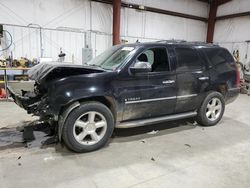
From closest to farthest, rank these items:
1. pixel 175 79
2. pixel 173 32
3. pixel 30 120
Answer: pixel 175 79, pixel 30 120, pixel 173 32

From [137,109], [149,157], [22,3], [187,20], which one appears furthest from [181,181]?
[187,20]

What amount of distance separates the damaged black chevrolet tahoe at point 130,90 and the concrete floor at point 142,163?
0.33m

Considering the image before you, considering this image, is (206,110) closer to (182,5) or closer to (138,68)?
(138,68)

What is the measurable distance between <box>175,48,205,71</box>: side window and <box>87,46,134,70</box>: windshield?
895 millimetres

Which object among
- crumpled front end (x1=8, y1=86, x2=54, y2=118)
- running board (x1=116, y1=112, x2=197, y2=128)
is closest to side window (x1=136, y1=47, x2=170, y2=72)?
running board (x1=116, y1=112, x2=197, y2=128)

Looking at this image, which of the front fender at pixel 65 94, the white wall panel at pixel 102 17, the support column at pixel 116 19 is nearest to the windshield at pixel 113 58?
the front fender at pixel 65 94

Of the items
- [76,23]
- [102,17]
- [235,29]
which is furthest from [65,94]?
[235,29]

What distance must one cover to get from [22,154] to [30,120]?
1.56 meters

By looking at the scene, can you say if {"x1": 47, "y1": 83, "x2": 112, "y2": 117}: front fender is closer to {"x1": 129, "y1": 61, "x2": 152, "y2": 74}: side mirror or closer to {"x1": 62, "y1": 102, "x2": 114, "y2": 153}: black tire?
{"x1": 62, "y1": 102, "x2": 114, "y2": 153}: black tire

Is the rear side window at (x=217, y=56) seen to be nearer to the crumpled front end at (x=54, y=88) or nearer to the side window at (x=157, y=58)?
the side window at (x=157, y=58)

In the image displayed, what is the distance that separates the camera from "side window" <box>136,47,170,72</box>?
3596mm

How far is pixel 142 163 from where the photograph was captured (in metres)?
2.79

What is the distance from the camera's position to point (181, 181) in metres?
2.41

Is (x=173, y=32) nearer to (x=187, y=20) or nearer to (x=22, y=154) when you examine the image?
(x=187, y=20)
